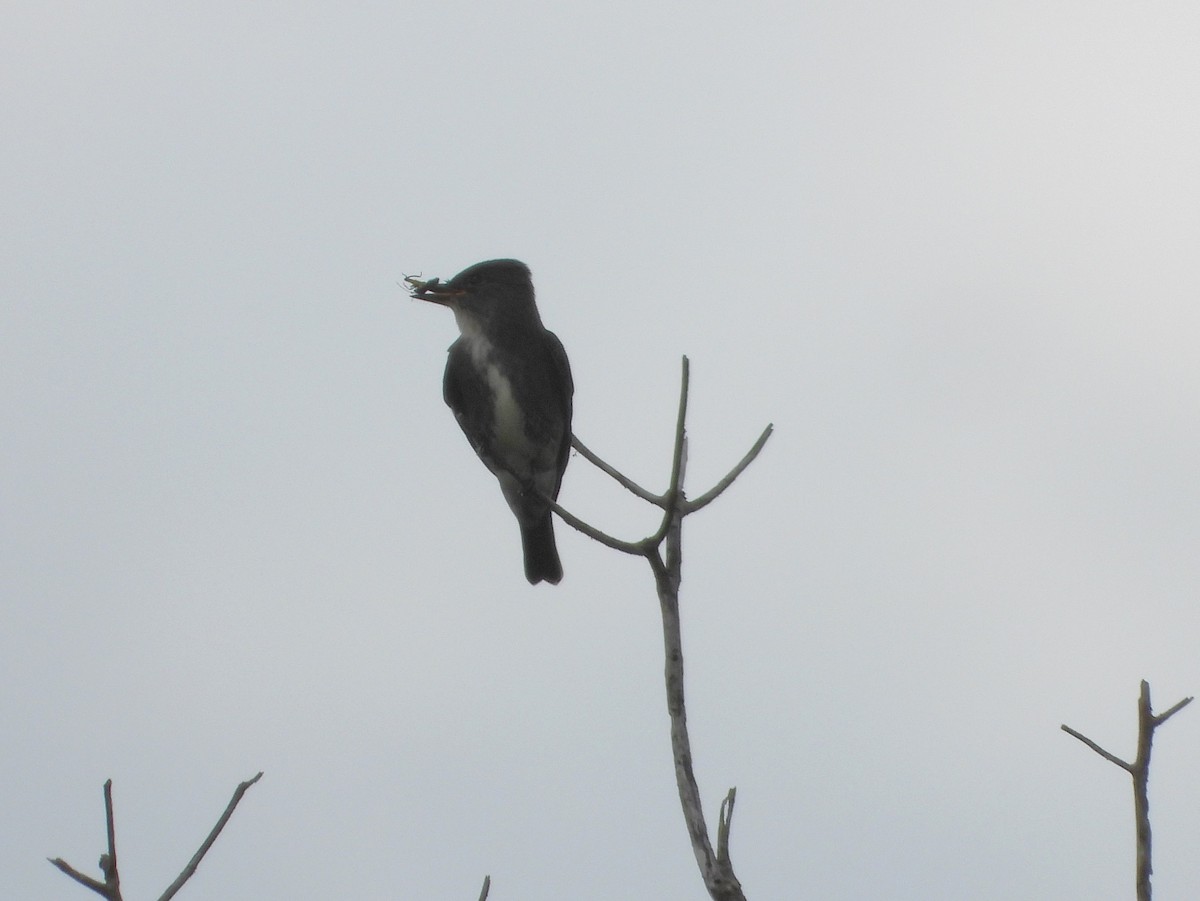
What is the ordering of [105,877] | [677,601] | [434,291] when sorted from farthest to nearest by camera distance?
1. [434,291]
2. [677,601]
3. [105,877]

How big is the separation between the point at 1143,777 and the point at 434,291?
5.31m

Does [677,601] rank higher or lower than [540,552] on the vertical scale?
lower

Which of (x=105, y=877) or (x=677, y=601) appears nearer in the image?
(x=105, y=877)

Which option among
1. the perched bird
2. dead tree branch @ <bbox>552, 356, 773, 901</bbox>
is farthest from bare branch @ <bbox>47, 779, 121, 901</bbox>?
the perched bird

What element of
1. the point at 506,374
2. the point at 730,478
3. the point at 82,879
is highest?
the point at 506,374

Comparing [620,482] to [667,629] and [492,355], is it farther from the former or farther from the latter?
[492,355]

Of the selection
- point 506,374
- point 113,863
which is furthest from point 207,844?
point 506,374

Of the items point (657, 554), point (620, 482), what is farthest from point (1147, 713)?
point (620, 482)

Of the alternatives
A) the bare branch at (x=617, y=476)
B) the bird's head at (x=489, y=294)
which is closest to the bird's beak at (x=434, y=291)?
the bird's head at (x=489, y=294)

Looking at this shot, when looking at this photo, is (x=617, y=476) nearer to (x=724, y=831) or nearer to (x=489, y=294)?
(x=724, y=831)

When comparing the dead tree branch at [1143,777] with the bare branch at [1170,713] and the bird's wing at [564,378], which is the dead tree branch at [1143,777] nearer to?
the bare branch at [1170,713]

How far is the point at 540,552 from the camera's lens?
824cm

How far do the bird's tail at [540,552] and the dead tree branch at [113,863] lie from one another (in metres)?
5.25

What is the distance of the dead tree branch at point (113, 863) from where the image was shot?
2.70 metres
